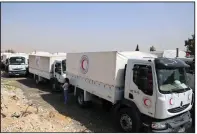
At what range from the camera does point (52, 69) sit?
598 inches

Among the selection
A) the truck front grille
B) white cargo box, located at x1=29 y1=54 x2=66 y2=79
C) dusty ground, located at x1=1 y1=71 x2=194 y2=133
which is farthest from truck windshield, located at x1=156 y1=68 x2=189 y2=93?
white cargo box, located at x1=29 y1=54 x2=66 y2=79

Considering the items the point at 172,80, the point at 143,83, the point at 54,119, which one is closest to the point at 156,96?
the point at 143,83

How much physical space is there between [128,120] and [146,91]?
1.24 meters

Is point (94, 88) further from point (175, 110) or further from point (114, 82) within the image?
point (175, 110)

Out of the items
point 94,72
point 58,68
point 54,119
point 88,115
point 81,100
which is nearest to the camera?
point 54,119

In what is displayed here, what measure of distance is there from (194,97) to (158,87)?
2.80m

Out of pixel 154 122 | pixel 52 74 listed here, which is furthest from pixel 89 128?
pixel 52 74

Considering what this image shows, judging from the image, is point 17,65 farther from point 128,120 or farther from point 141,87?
point 141,87

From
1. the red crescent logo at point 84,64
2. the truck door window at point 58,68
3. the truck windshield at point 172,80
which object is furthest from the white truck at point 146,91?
the truck door window at point 58,68

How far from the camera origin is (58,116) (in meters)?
8.92

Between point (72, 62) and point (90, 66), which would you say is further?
point (72, 62)

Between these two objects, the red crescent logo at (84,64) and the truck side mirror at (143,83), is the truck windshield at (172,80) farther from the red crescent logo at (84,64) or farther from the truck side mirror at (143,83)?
the red crescent logo at (84,64)

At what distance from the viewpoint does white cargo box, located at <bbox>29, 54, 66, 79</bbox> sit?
15.2 meters

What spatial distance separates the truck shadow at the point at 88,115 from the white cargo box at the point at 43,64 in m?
3.79
